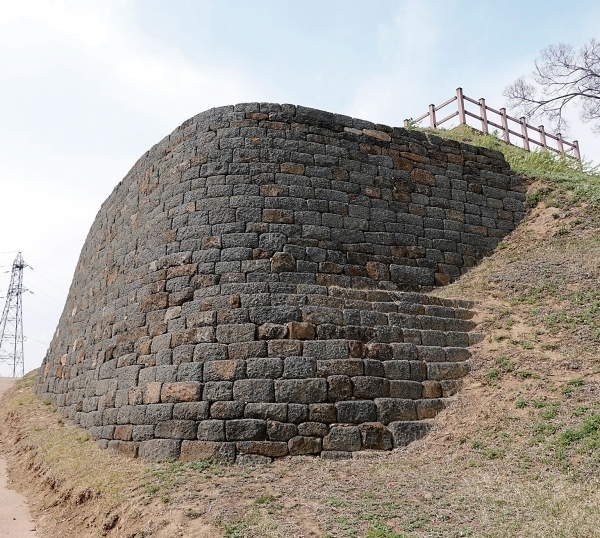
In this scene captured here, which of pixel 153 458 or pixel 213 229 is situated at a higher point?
pixel 213 229

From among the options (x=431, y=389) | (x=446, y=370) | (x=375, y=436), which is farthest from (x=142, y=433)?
(x=446, y=370)

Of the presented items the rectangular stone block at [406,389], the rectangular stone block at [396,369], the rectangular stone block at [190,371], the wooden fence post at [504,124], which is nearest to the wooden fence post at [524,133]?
the wooden fence post at [504,124]

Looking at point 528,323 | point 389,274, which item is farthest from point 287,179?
point 528,323

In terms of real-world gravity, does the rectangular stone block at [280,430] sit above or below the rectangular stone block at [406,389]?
below

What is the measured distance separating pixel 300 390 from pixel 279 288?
1.42 m

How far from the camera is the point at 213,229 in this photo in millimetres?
7613

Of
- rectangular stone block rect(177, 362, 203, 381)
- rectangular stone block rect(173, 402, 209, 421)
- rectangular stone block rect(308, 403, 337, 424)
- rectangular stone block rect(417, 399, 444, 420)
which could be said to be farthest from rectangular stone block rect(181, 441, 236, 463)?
rectangular stone block rect(417, 399, 444, 420)

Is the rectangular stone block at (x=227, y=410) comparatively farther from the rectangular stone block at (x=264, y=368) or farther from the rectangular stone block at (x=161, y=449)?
the rectangular stone block at (x=161, y=449)

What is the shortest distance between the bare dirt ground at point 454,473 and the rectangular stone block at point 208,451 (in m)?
0.11

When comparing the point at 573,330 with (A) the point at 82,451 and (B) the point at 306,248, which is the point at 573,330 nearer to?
(B) the point at 306,248

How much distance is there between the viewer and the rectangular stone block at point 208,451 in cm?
585

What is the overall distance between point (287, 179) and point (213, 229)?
1.37 metres

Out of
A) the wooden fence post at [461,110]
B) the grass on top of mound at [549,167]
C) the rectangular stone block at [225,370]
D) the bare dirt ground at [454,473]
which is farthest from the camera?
the wooden fence post at [461,110]

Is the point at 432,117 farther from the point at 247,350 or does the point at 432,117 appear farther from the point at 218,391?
the point at 218,391
